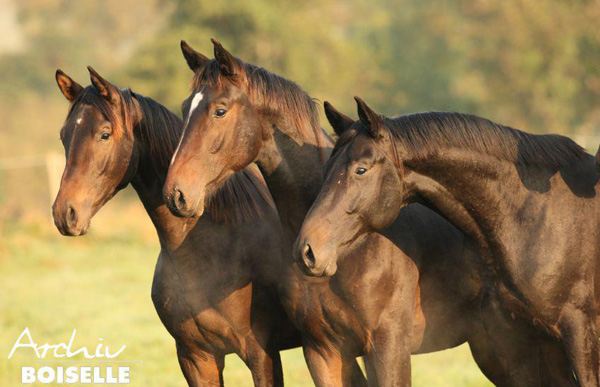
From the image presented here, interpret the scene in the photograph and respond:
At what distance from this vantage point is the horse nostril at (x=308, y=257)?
4.11 m

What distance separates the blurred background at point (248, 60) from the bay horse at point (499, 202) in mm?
1908

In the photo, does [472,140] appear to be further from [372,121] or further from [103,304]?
[103,304]

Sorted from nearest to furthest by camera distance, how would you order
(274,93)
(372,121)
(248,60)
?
1. (372,121)
2. (274,93)
3. (248,60)

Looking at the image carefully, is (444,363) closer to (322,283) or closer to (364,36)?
(322,283)

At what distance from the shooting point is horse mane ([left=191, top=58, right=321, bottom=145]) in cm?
464

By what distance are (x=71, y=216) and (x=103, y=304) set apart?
771 centimetres

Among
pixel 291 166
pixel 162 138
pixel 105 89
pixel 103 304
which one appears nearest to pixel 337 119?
pixel 291 166

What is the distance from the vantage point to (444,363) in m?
8.70

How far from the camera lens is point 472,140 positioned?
4562 mm

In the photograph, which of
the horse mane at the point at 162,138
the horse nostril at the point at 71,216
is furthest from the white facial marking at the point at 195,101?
the horse nostril at the point at 71,216

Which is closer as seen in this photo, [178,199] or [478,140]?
[178,199]

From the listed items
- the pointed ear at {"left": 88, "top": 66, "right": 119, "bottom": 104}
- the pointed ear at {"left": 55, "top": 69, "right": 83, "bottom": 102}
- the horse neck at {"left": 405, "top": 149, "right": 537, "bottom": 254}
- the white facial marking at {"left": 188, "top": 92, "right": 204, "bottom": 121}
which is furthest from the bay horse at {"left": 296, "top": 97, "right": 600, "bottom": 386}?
the pointed ear at {"left": 55, "top": 69, "right": 83, "bottom": 102}

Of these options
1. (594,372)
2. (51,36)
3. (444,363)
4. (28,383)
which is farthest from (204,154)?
(51,36)

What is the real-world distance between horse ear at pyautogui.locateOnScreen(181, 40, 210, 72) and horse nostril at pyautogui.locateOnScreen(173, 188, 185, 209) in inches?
28.6
